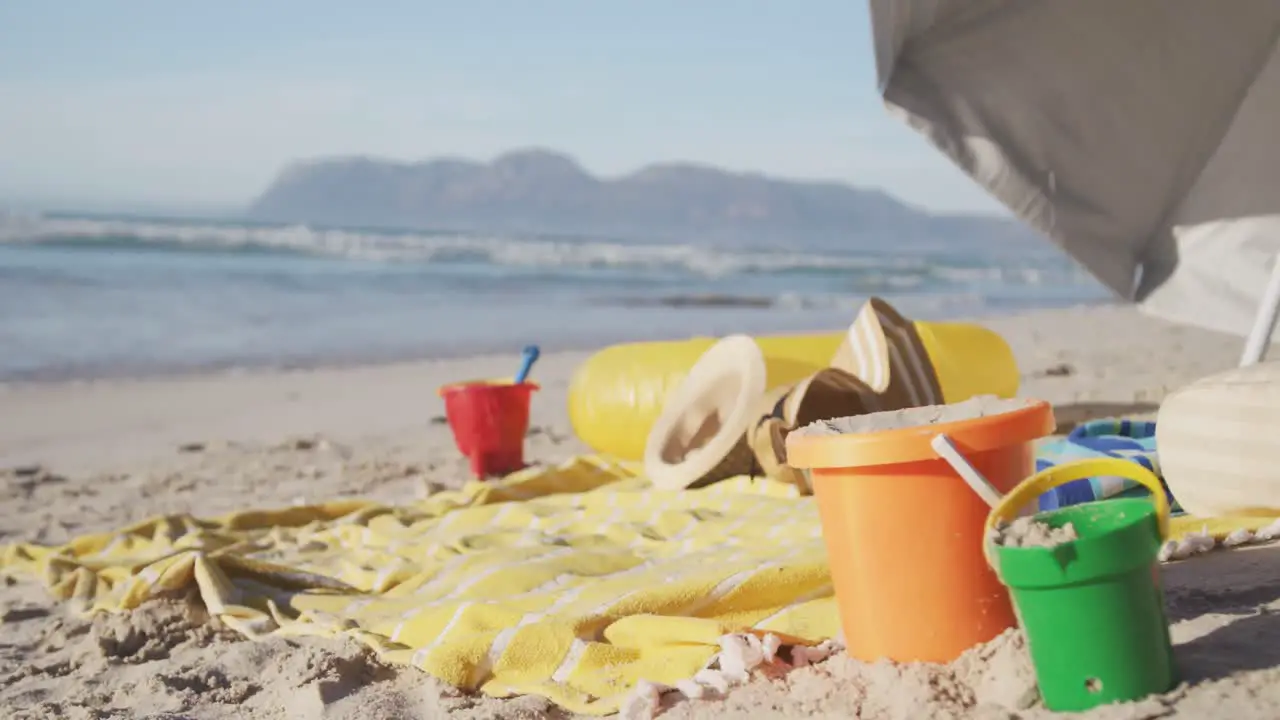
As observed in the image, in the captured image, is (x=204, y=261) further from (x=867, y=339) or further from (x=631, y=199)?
(x=631, y=199)

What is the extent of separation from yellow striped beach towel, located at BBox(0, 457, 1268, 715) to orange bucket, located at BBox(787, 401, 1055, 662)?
1.05 feet

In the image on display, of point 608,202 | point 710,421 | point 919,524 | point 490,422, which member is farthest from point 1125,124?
point 608,202

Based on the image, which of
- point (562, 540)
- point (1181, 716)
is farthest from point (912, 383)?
point (1181, 716)

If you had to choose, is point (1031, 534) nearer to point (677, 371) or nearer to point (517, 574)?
point (517, 574)

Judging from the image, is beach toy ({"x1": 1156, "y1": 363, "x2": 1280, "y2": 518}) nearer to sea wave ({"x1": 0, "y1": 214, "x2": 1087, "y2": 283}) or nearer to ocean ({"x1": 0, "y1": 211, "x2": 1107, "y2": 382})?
ocean ({"x1": 0, "y1": 211, "x2": 1107, "y2": 382})

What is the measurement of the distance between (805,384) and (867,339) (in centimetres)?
37

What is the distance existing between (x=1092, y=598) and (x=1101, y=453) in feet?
5.46

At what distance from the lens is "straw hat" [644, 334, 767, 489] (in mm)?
3621

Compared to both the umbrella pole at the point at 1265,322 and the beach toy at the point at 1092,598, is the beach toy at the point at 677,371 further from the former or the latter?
the beach toy at the point at 1092,598

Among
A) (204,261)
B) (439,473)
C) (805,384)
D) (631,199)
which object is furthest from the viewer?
(631,199)

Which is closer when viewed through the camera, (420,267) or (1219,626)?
(1219,626)

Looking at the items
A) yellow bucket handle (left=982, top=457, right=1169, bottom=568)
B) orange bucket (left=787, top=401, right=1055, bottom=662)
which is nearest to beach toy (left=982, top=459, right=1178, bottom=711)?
yellow bucket handle (left=982, top=457, right=1169, bottom=568)

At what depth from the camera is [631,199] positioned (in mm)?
52094

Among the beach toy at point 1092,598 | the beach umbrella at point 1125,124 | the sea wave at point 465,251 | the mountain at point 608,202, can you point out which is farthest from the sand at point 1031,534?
the mountain at point 608,202
